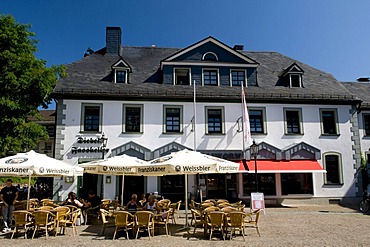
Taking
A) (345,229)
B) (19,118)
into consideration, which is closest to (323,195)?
(345,229)

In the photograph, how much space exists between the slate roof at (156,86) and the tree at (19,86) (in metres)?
1.16

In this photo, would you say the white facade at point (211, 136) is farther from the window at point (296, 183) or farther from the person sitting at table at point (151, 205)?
the person sitting at table at point (151, 205)

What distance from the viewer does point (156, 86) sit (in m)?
20.8

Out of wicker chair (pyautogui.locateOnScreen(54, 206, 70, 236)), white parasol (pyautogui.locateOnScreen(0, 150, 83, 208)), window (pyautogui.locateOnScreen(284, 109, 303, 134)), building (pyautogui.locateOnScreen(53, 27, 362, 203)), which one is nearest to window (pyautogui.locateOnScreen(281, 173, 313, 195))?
building (pyautogui.locateOnScreen(53, 27, 362, 203))

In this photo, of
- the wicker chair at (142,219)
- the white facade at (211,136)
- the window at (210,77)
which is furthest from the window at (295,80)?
the wicker chair at (142,219)

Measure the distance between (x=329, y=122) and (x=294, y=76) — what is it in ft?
13.0

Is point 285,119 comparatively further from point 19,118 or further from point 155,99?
point 19,118

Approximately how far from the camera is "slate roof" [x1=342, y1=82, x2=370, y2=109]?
22.8 metres

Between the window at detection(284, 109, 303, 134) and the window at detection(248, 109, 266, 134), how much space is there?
1.58 m

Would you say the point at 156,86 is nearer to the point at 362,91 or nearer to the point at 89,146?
the point at 89,146

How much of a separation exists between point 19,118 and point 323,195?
63.8 ft

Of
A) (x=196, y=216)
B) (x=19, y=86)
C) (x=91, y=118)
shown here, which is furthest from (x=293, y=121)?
(x=19, y=86)

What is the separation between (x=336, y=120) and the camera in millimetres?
21188

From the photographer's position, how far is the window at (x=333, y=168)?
2062cm
